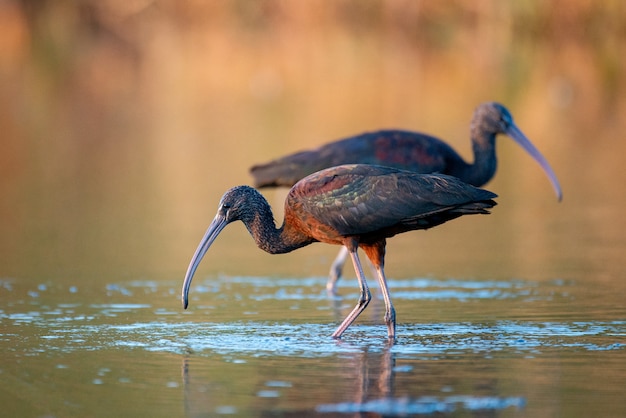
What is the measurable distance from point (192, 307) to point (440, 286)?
2218mm

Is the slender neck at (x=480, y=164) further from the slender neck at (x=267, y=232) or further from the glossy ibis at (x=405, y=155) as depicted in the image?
the slender neck at (x=267, y=232)

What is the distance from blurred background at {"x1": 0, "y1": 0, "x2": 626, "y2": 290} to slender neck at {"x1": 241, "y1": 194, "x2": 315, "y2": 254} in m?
2.51

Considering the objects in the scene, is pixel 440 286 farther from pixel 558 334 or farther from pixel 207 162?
pixel 207 162

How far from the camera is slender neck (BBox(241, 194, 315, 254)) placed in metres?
9.95

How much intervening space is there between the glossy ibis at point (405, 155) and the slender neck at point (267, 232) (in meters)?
1.88

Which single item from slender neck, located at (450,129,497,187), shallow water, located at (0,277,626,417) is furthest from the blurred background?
shallow water, located at (0,277,626,417)

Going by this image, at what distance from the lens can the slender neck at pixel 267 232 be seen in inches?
392

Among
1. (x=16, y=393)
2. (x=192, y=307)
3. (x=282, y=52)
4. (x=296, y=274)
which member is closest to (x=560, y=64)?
(x=282, y=52)

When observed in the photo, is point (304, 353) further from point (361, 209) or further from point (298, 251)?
point (298, 251)

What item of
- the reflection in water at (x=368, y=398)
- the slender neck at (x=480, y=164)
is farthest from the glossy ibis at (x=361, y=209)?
the slender neck at (x=480, y=164)

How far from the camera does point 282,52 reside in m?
39.9

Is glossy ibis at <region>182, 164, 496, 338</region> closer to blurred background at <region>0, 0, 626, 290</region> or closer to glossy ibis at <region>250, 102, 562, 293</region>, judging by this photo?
glossy ibis at <region>250, 102, 562, 293</region>

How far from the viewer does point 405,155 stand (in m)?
12.3

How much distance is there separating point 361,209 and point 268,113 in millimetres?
18485
